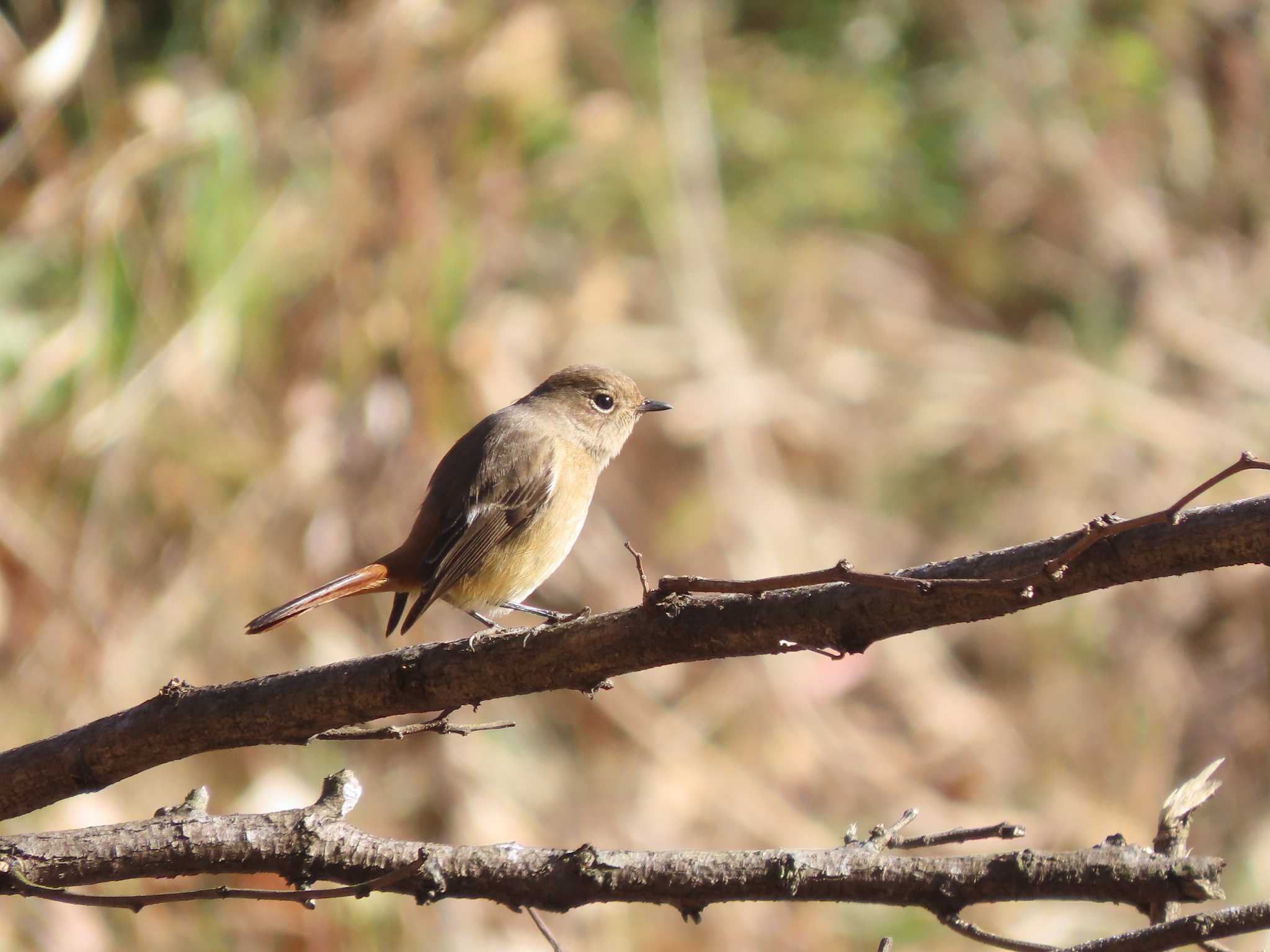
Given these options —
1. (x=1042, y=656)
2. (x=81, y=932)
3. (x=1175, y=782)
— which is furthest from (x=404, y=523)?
(x=1175, y=782)

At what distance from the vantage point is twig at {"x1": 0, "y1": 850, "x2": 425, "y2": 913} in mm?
1829

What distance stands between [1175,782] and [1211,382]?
7.58ft

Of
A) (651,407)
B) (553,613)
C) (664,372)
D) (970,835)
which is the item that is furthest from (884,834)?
(664,372)

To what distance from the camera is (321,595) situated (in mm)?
3234

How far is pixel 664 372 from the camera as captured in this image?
6902mm

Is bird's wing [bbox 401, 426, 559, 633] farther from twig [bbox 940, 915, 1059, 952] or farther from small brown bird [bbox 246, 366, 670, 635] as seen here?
twig [bbox 940, 915, 1059, 952]

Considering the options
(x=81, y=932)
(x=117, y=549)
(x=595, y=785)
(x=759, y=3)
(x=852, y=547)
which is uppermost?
(x=759, y=3)

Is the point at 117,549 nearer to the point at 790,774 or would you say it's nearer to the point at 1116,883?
the point at 790,774

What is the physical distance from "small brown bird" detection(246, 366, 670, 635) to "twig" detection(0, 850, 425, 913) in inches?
66.3

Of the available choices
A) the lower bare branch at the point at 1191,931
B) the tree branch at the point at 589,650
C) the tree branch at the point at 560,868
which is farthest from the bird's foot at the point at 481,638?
the lower bare branch at the point at 1191,931

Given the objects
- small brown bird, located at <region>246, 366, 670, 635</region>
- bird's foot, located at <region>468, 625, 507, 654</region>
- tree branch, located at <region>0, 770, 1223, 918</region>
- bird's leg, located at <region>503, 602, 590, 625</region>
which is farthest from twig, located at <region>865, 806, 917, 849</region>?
small brown bird, located at <region>246, 366, 670, 635</region>

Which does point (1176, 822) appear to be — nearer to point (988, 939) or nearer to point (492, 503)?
point (988, 939)

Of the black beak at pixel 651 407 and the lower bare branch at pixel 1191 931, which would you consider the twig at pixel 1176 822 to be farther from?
the black beak at pixel 651 407

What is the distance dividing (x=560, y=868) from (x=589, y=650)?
1.06ft
